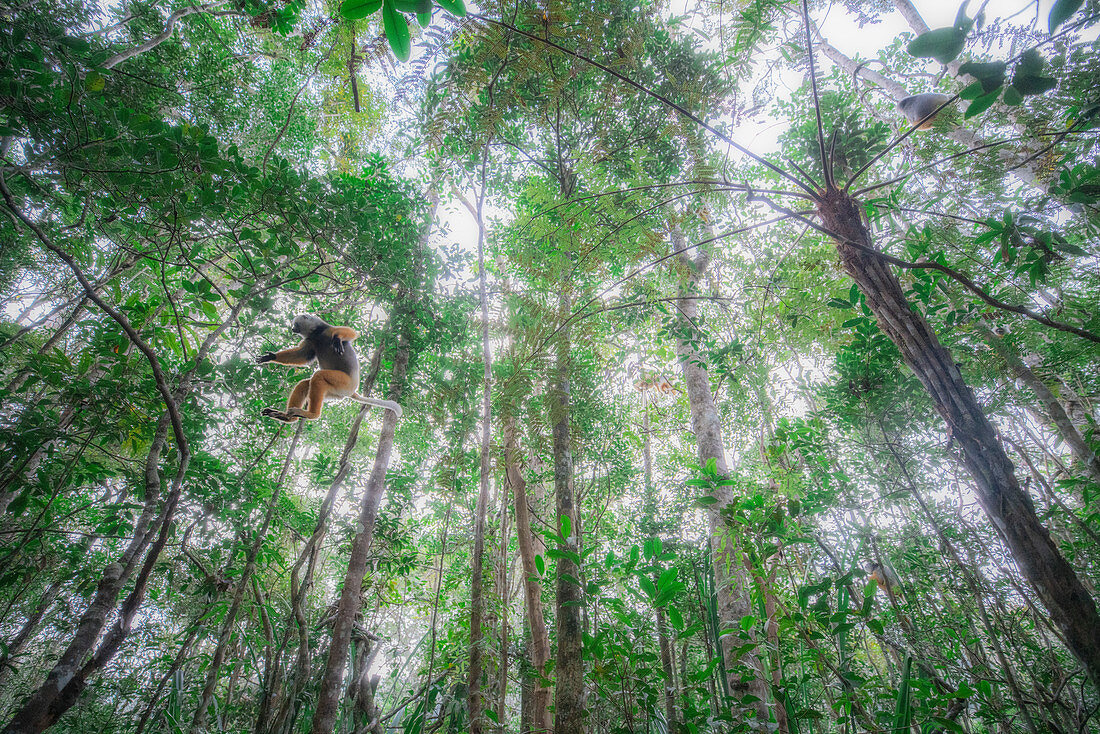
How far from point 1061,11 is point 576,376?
2.96m

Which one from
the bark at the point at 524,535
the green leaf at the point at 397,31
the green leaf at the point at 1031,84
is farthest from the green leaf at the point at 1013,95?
the bark at the point at 524,535

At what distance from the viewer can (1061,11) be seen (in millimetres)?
855

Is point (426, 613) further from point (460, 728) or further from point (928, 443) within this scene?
point (928, 443)

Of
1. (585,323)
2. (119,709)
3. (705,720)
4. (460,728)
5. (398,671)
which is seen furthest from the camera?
(119,709)

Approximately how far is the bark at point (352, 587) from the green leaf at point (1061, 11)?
4.23m

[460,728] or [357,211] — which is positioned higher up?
[357,211]

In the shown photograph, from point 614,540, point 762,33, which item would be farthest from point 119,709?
point 762,33

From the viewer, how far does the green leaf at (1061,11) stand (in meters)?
0.85

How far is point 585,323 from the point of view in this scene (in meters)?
3.69

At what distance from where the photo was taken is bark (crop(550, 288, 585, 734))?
7.35 feet

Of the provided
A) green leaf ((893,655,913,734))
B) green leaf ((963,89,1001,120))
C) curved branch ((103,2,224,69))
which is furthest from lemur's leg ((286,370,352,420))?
curved branch ((103,2,224,69))

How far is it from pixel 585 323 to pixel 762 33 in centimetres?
282

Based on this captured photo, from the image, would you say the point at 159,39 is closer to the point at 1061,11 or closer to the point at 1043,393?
the point at 1061,11

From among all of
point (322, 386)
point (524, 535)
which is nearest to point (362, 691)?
point (524, 535)
